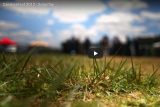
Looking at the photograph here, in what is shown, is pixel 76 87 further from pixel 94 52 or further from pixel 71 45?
pixel 71 45

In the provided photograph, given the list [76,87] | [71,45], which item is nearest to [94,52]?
[76,87]

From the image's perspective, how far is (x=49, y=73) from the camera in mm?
3008

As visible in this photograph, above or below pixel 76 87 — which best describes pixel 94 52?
above

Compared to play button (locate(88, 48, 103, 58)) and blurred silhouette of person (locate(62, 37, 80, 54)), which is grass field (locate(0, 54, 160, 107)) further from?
blurred silhouette of person (locate(62, 37, 80, 54))

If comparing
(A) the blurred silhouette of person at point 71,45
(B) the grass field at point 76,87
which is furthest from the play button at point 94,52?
(A) the blurred silhouette of person at point 71,45

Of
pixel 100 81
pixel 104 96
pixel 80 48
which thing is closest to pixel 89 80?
pixel 100 81

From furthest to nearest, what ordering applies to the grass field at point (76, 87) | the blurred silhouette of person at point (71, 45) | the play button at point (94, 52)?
the blurred silhouette of person at point (71, 45) → the play button at point (94, 52) → the grass field at point (76, 87)

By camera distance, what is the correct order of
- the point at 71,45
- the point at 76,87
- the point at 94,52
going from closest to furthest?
1. the point at 76,87
2. the point at 94,52
3. the point at 71,45

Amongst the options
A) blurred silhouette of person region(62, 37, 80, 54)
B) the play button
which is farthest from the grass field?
blurred silhouette of person region(62, 37, 80, 54)

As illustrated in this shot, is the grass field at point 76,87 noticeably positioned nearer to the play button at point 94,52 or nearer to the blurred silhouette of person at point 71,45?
the play button at point 94,52

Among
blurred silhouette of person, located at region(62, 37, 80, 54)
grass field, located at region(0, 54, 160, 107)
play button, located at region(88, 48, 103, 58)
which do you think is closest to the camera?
grass field, located at region(0, 54, 160, 107)

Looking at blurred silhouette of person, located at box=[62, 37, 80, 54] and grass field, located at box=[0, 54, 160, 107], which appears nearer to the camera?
grass field, located at box=[0, 54, 160, 107]

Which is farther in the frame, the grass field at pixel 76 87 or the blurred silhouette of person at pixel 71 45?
the blurred silhouette of person at pixel 71 45

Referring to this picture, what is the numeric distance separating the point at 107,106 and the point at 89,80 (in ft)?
1.78
